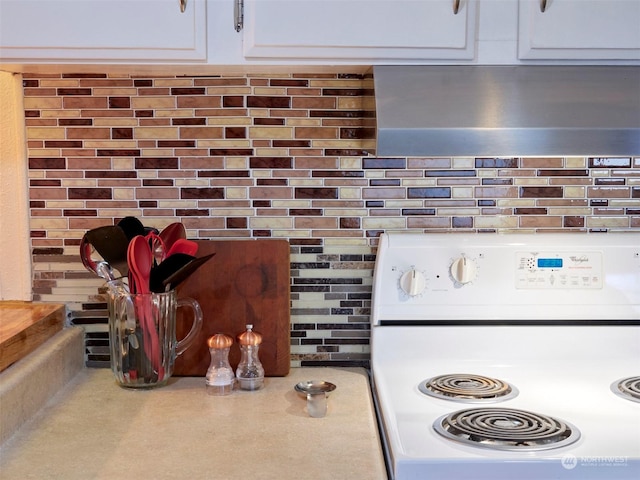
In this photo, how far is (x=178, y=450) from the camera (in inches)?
46.5

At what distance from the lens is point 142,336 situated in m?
1.45

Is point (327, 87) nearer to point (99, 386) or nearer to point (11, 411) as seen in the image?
point (99, 386)

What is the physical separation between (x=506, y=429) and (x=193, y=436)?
0.54 meters

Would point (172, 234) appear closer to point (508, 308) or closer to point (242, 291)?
point (242, 291)

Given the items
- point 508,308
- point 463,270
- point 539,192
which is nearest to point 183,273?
point 463,270

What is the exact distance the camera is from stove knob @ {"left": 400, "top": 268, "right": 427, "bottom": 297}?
5.18 feet

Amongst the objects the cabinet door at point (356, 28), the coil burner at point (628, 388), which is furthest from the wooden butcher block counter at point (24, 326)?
the coil burner at point (628, 388)

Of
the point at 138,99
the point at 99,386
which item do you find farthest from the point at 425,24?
the point at 99,386

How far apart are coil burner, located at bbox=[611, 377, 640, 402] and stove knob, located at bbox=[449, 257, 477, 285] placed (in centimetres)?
37

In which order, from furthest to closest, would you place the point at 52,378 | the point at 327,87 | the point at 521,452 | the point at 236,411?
1. the point at 327,87
2. the point at 52,378
3. the point at 236,411
4. the point at 521,452

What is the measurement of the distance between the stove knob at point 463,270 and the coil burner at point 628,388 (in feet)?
1.21

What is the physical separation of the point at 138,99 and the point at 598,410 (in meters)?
1.18

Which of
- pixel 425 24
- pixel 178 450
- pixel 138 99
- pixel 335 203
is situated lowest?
pixel 178 450

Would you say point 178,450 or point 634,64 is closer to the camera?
point 178,450
